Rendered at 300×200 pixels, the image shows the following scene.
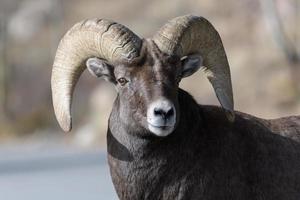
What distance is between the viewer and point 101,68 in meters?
9.38

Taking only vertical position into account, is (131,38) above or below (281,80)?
above

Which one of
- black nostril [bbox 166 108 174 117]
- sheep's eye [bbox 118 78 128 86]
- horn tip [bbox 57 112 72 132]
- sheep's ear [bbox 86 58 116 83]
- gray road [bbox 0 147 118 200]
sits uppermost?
→ sheep's ear [bbox 86 58 116 83]

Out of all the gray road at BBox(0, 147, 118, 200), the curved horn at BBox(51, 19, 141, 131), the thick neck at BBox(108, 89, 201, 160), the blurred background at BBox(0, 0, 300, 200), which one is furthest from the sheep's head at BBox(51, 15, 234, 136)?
the blurred background at BBox(0, 0, 300, 200)

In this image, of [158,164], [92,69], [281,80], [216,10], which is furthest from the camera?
[216,10]

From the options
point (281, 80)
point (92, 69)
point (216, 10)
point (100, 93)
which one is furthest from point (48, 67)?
point (92, 69)

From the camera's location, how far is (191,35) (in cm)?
935

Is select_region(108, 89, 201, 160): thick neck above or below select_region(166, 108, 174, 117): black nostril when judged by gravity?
below

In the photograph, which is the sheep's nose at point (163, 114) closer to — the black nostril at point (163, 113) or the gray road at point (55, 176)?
the black nostril at point (163, 113)

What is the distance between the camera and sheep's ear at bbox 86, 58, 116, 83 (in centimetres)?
930

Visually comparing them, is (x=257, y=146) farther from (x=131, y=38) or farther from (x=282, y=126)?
(x=131, y=38)

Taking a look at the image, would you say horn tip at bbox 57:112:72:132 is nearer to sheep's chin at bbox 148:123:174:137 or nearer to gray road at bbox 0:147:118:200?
sheep's chin at bbox 148:123:174:137

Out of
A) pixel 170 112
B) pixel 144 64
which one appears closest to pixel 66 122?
pixel 144 64

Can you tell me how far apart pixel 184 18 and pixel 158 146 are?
1.35 metres

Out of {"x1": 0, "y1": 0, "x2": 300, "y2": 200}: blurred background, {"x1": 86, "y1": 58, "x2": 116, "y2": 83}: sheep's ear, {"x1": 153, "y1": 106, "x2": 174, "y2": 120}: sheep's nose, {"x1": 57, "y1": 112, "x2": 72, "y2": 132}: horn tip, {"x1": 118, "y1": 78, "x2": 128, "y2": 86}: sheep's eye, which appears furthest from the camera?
{"x1": 0, "y1": 0, "x2": 300, "y2": 200}: blurred background
